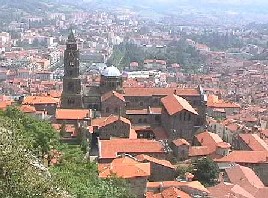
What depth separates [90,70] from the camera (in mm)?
100062

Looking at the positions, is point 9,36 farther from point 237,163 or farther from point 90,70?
point 237,163

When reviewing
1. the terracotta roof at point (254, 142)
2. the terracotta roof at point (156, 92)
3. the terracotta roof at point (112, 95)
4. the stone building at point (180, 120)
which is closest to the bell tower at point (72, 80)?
the terracotta roof at point (112, 95)

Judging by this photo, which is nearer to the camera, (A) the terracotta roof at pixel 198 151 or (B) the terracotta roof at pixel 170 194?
(B) the terracotta roof at pixel 170 194

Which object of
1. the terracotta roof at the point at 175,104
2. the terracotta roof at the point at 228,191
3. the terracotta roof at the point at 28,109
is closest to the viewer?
the terracotta roof at the point at 228,191

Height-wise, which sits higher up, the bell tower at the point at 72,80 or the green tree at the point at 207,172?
the bell tower at the point at 72,80

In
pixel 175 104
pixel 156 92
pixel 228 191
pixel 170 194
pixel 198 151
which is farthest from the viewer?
pixel 156 92

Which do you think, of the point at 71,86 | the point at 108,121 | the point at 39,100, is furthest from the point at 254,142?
the point at 39,100

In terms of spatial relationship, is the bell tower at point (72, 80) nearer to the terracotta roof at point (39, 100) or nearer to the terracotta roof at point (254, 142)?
the terracotta roof at point (39, 100)

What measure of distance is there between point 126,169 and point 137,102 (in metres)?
15.2

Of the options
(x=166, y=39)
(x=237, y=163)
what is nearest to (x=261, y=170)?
(x=237, y=163)

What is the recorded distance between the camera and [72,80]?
44906 mm

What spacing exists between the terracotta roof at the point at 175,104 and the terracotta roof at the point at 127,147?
4.02 m

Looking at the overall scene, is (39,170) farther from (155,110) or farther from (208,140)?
(155,110)

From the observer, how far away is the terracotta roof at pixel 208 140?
131ft
